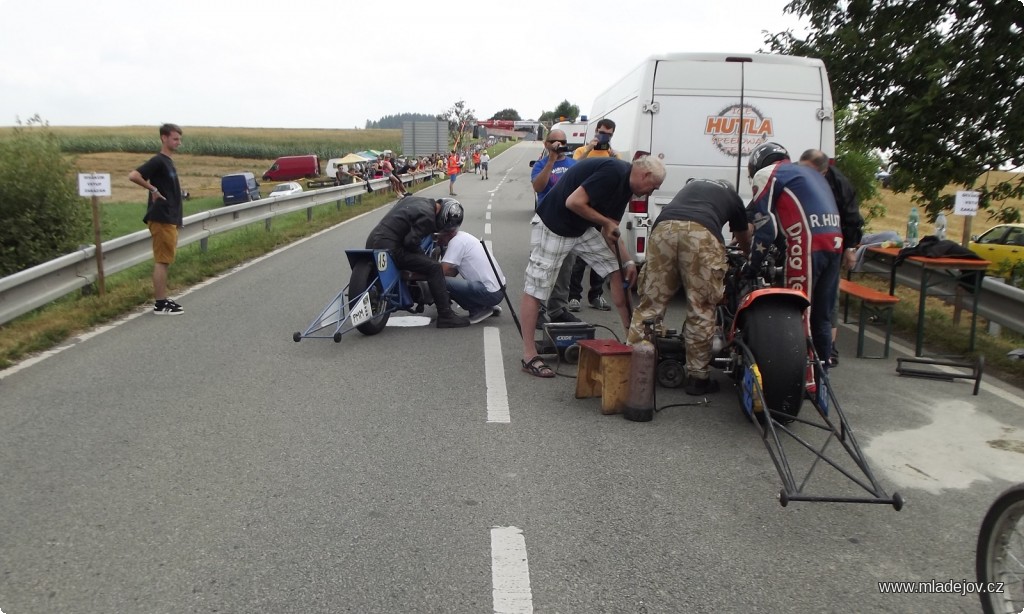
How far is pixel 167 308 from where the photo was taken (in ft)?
28.3

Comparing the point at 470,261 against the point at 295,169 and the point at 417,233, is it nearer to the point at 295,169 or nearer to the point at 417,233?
the point at 417,233

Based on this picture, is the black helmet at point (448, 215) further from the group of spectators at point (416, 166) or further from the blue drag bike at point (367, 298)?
the group of spectators at point (416, 166)

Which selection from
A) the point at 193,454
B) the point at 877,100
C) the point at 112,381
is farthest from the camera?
the point at 877,100

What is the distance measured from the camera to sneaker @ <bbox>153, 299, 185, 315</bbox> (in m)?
8.61

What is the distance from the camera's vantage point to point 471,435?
196 inches

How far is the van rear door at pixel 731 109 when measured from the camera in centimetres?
871

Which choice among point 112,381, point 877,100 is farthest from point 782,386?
point 877,100

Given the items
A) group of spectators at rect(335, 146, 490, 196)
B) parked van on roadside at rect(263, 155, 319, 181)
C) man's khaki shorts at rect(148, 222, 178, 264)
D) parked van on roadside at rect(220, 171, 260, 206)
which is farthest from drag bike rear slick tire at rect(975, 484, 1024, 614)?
parked van on roadside at rect(263, 155, 319, 181)

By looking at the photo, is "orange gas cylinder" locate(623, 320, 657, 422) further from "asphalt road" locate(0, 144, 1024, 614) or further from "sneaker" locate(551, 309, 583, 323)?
"sneaker" locate(551, 309, 583, 323)

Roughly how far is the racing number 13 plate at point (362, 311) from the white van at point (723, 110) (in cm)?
333

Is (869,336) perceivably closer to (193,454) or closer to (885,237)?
(885,237)

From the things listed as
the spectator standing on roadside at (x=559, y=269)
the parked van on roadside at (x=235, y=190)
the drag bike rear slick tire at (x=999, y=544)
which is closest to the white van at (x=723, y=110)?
the spectator standing on roadside at (x=559, y=269)

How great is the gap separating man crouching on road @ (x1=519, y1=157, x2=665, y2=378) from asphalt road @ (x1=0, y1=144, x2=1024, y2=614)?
2.03 feet

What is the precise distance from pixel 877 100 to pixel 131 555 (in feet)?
36.9
